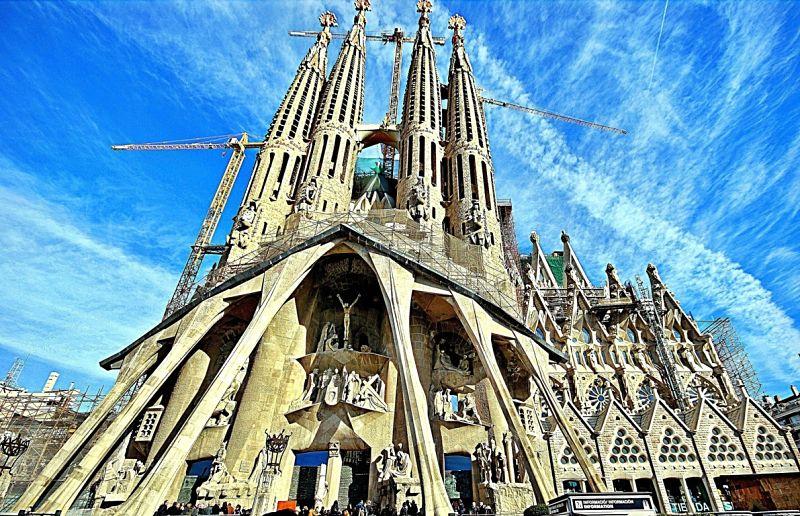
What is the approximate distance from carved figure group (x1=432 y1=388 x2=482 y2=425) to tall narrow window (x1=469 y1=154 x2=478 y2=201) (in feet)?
37.9

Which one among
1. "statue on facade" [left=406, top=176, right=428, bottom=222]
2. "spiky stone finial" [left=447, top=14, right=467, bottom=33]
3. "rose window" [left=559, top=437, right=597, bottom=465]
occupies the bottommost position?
"rose window" [left=559, top=437, right=597, bottom=465]

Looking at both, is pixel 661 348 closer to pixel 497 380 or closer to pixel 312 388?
pixel 497 380

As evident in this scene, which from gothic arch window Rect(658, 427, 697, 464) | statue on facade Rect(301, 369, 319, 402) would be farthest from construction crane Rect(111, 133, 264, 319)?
gothic arch window Rect(658, 427, 697, 464)

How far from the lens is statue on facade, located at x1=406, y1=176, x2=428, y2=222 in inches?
893

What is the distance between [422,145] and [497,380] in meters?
17.0

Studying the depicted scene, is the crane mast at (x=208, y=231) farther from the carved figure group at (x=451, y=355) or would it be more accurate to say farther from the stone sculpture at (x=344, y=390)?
the carved figure group at (x=451, y=355)

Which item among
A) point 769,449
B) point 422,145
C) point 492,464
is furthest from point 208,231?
point 769,449

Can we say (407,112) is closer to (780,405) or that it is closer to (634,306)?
(634,306)

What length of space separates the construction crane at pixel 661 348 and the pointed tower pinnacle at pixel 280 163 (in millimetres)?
23636

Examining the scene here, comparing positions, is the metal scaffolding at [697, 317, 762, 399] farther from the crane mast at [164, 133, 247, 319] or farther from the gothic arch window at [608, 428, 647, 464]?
the crane mast at [164, 133, 247, 319]

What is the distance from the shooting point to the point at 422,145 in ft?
88.9

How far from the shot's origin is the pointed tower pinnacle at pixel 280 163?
22.9m

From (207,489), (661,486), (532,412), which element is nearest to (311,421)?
(207,489)

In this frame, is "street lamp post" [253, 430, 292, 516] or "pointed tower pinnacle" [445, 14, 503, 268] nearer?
"street lamp post" [253, 430, 292, 516]
